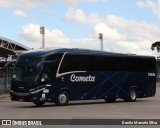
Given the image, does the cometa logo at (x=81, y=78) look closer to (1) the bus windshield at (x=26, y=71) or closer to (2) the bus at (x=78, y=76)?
(2) the bus at (x=78, y=76)

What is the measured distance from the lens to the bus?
27125 mm

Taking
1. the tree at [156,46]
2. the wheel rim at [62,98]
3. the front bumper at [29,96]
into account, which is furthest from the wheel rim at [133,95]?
the tree at [156,46]

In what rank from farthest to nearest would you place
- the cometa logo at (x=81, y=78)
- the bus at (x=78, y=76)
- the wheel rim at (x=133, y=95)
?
the wheel rim at (x=133, y=95)
the cometa logo at (x=81, y=78)
the bus at (x=78, y=76)

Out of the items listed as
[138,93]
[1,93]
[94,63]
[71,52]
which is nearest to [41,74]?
[71,52]

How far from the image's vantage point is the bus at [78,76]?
27125 millimetres

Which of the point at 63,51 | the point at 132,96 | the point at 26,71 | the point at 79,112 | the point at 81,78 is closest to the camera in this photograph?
the point at 79,112

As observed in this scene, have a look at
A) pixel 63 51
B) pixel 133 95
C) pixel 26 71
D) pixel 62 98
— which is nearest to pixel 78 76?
pixel 62 98

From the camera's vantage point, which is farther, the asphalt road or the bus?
the bus

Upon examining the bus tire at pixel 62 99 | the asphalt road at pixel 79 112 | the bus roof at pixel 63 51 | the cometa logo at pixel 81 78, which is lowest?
the asphalt road at pixel 79 112

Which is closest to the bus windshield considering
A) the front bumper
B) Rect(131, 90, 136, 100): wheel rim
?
the front bumper

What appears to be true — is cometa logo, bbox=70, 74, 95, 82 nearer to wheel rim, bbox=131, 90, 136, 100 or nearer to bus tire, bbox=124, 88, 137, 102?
bus tire, bbox=124, 88, 137, 102

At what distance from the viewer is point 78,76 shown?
1151 inches

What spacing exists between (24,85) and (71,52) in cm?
329

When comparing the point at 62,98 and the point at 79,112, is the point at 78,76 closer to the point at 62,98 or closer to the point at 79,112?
the point at 62,98
